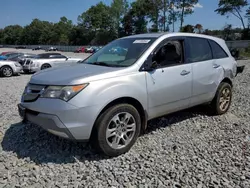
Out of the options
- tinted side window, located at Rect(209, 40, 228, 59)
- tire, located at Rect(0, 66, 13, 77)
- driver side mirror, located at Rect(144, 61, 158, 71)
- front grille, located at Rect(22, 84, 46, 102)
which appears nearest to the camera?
front grille, located at Rect(22, 84, 46, 102)

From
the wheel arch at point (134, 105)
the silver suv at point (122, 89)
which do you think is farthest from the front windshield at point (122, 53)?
the wheel arch at point (134, 105)

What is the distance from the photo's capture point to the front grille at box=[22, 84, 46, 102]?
3.40m

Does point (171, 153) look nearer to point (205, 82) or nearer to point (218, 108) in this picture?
point (205, 82)

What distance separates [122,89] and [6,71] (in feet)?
40.6

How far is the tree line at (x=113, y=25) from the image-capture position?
47.1m

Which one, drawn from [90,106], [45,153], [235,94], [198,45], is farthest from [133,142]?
[235,94]

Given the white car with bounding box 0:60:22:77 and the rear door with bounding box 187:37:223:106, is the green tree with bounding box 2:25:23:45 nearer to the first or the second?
the white car with bounding box 0:60:22:77

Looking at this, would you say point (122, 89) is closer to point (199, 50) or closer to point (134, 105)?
point (134, 105)

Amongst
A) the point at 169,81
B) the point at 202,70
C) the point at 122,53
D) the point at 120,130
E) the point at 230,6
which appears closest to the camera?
the point at 120,130

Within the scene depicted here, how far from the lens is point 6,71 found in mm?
13922

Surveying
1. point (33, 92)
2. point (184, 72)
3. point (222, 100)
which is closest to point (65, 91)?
point (33, 92)

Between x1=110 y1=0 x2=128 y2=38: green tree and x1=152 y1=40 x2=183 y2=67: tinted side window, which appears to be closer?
x1=152 y1=40 x2=183 y2=67: tinted side window

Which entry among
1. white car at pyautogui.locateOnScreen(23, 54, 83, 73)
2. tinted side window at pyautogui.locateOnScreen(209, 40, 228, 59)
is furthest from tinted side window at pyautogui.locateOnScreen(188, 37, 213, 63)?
white car at pyautogui.locateOnScreen(23, 54, 83, 73)

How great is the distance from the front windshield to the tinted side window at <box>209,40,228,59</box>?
1.66 metres
